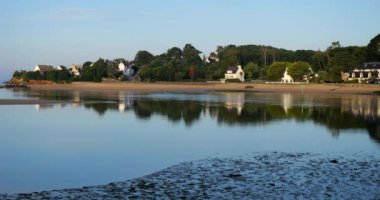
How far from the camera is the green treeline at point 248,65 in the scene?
326 ft

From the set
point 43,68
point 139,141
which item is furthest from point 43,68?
point 139,141

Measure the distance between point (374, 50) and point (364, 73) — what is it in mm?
10922

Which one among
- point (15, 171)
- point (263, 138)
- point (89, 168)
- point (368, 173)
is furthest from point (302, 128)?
point (15, 171)

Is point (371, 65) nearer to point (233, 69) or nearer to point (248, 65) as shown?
point (248, 65)

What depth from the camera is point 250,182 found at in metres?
12.3

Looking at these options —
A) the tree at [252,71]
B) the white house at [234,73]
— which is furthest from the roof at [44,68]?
the tree at [252,71]

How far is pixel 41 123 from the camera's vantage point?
94.4 feet

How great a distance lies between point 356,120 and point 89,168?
21.3m

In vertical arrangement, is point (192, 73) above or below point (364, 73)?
above

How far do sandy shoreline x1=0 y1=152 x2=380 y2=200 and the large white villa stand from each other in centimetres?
8550

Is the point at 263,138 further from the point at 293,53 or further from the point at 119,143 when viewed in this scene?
the point at 293,53

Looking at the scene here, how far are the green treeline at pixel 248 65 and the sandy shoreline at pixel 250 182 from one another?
81.3 m

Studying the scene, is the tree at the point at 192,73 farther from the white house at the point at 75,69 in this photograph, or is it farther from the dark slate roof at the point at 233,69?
the white house at the point at 75,69

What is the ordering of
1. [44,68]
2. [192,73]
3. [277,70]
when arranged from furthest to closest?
[44,68] < [192,73] < [277,70]
